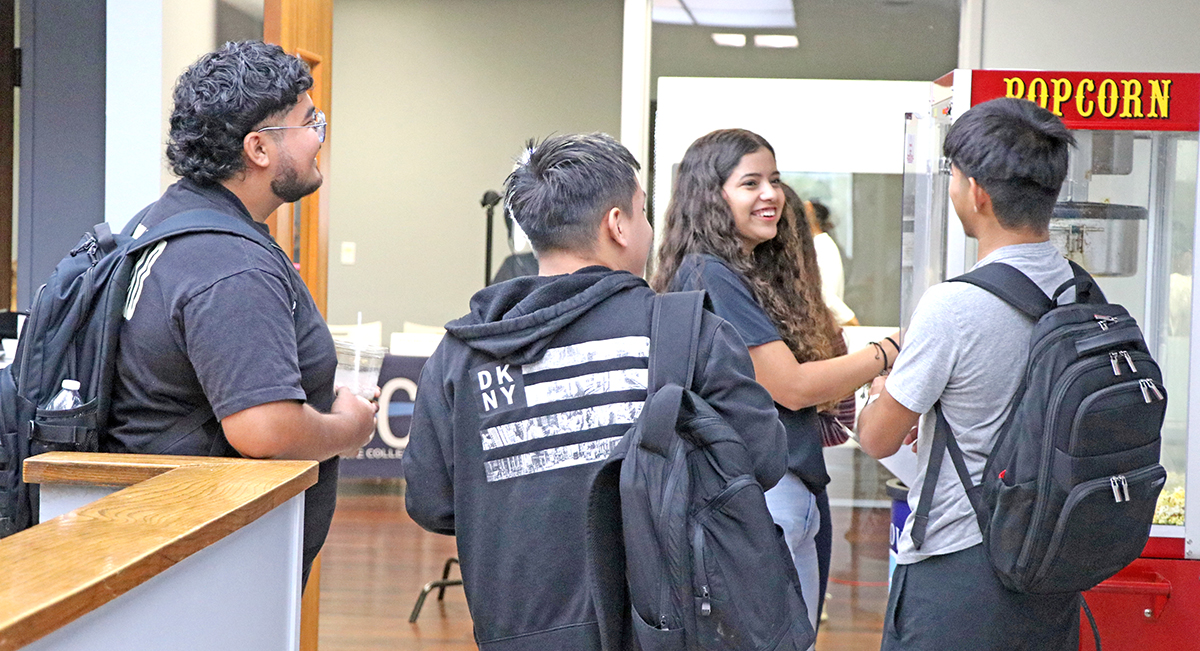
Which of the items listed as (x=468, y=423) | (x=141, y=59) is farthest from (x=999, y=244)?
(x=141, y=59)

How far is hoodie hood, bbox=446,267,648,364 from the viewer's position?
56.2 inches

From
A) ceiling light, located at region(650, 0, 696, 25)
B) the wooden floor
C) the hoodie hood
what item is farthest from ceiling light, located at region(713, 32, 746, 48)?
the hoodie hood

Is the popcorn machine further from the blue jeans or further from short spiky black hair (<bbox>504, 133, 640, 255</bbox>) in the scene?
short spiky black hair (<bbox>504, 133, 640, 255</bbox>)

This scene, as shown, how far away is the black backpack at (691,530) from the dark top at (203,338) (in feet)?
1.87

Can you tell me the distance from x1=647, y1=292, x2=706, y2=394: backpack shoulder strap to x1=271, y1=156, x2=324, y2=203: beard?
0.78 metres

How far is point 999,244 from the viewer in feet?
6.11

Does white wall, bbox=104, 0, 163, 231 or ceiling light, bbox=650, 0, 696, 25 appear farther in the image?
ceiling light, bbox=650, 0, 696, 25

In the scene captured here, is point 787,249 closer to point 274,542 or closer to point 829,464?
point 274,542

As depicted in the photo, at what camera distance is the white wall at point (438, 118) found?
838 centimetres

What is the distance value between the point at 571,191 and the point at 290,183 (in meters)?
0.62

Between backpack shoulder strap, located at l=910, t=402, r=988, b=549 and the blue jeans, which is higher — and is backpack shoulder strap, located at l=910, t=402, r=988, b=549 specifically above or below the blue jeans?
above

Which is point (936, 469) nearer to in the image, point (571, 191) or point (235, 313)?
point (571, 191)

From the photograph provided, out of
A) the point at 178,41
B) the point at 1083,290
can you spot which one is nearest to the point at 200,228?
the point at 1083,290

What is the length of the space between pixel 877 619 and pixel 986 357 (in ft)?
9.43
